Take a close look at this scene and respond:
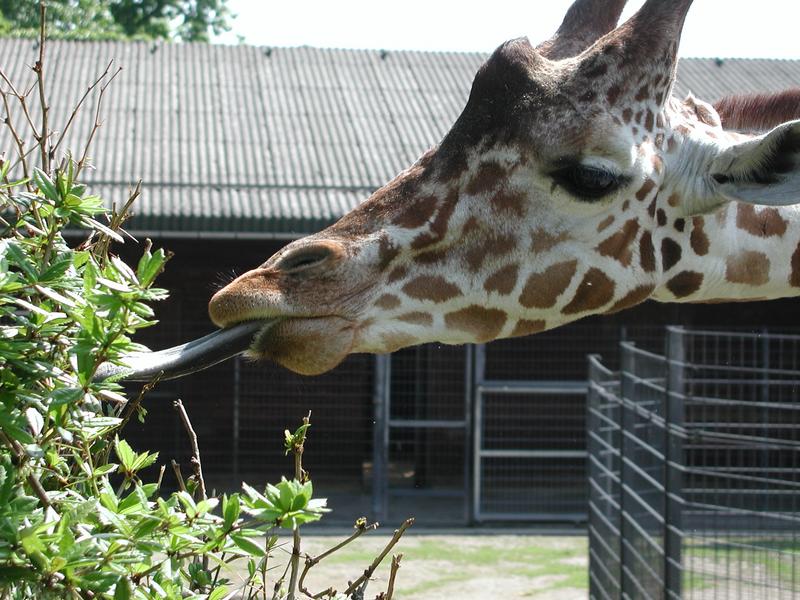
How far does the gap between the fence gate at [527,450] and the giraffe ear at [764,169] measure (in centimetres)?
851

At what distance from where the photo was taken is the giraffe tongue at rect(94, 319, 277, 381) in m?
2.03

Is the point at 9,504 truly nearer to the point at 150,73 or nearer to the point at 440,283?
the point at 440,283

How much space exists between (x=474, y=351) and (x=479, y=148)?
8.97 meters

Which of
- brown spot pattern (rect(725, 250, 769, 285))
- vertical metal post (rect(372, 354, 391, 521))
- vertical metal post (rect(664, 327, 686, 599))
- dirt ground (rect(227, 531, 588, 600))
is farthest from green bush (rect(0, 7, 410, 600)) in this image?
vertical metal post (rect(372, 354, 391, 521))

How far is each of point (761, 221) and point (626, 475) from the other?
11.3ft

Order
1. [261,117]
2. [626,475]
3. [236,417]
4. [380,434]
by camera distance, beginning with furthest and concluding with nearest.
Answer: [261,117]
[380,434]
[236,417]
[626,475]

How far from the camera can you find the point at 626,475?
6.25m

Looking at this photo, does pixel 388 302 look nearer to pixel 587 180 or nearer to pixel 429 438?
pixel 587 180

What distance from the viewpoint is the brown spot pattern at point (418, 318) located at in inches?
109

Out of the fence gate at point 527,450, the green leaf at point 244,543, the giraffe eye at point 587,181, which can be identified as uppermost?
the giraffe eye at point 587,181

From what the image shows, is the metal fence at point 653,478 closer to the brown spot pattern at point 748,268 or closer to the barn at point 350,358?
the brown spot pattern at point 748,268

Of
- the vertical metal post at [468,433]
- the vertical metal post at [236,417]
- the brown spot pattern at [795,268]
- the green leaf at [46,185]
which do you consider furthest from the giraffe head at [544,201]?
the vertical metal post at [468,433]

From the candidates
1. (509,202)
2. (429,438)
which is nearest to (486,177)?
(509,202)

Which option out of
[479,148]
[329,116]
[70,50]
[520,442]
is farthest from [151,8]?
[479,148]
